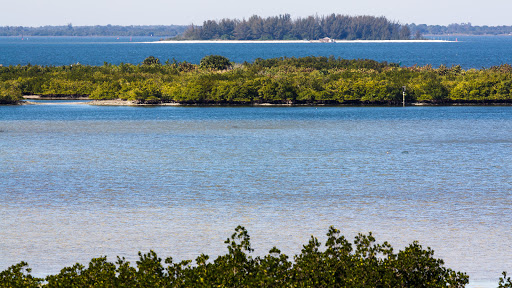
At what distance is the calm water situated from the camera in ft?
70.1

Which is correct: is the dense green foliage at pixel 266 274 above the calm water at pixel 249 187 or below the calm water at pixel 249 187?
above

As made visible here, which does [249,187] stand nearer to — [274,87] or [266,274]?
[266,274]

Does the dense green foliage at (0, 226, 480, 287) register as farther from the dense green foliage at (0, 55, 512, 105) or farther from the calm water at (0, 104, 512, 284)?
the dense green foliage at (0, 55, 512, 105)

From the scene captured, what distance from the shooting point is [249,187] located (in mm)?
30781

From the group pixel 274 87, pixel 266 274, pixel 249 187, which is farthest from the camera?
pixel 274 87

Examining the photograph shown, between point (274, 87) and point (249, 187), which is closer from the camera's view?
point (249, 187)

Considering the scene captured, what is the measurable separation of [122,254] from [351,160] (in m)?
21.0

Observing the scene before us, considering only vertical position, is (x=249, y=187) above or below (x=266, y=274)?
below

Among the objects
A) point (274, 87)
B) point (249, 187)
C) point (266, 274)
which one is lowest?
point (249, 187)

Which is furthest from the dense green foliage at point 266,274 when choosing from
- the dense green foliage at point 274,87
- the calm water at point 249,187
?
the dense green foliage at point 274,87

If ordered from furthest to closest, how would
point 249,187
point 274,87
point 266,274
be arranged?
1. point 274,87
2. point 249,187
3. point 266,274

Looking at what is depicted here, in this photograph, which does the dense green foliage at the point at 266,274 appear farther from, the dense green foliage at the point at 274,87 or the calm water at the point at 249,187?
the dense green foliage at the point at 274,87

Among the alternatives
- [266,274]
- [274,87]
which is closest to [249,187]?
[266,274]

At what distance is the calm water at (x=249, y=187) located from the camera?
21.4m
